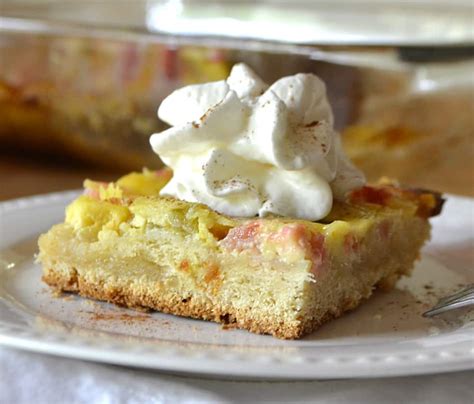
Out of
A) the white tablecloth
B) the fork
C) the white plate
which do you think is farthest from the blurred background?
the white tablecloth

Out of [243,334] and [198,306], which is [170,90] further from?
[243,334]

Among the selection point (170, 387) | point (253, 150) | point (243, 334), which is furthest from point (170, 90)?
point (170, 387)

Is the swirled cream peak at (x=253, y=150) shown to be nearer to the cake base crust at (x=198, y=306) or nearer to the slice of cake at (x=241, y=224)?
the slice of cake at (x=241, y=224)

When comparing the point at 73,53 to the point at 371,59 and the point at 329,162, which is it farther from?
the point at 329,162

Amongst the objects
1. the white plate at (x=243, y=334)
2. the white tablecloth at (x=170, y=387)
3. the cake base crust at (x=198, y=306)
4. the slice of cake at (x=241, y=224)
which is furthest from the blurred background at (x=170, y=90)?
the white tablecloth at (x=170, y=387)

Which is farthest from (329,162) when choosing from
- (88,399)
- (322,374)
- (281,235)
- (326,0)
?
(326,0)
